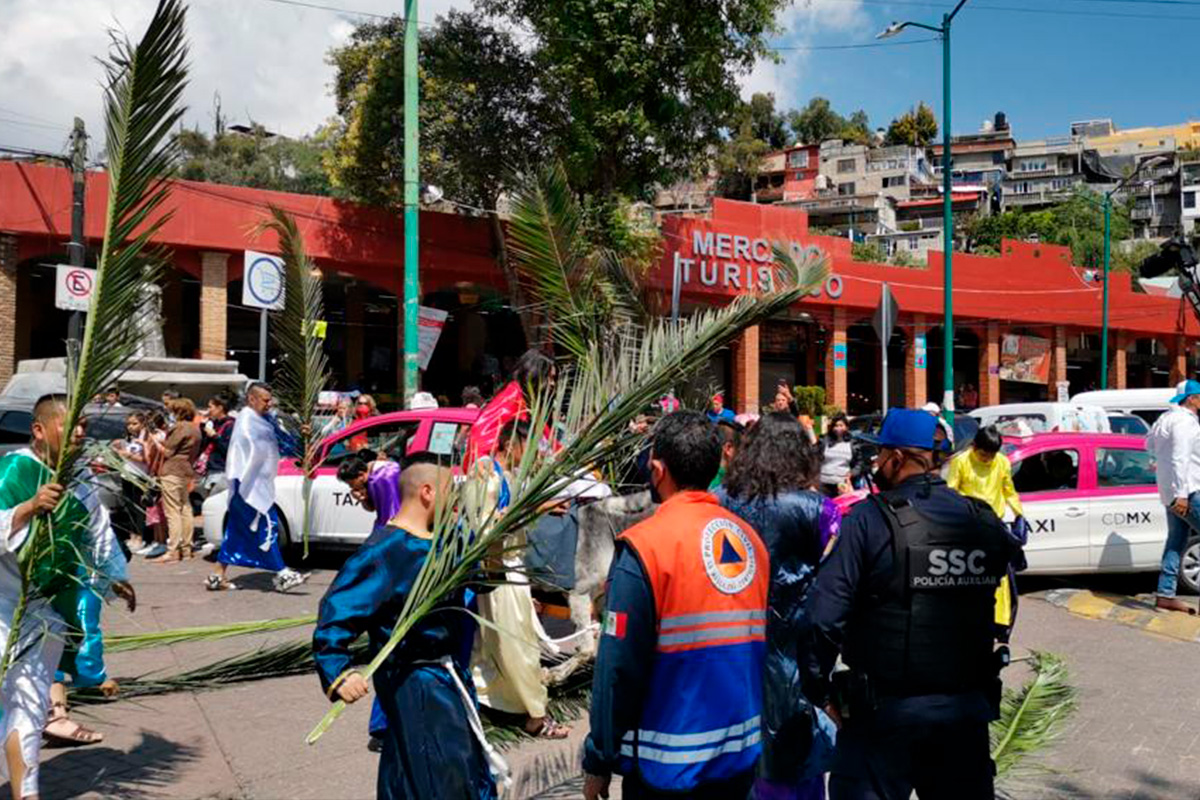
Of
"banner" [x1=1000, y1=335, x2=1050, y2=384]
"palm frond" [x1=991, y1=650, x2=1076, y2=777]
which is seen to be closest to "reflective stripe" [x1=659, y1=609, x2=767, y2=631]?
"palm frond" [x1=991, y1=650, x2=1076, y2=777]

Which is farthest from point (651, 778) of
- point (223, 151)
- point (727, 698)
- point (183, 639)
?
point (223, 151)

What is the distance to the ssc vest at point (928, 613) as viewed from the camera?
3178mm

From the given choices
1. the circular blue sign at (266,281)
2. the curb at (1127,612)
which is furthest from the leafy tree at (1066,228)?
the circular blue sign at (266,281)

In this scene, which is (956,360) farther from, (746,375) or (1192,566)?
(1192,566)

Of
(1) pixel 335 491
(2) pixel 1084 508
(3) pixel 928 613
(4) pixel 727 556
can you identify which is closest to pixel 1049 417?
(2) pixel 1084 508

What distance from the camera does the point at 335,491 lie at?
10.2 metres

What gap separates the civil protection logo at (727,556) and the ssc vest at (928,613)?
52 cm

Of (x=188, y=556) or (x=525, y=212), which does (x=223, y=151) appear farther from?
(x=525, y=212)

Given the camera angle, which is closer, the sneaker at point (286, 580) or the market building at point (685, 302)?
the sneaker at point (286, 580)

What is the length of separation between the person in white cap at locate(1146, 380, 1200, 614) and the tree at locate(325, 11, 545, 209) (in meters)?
14.1

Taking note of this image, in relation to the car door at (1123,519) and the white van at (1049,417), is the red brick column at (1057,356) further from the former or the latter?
the car door at (1123,519)

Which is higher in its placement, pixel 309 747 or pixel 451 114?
pixel 451 114

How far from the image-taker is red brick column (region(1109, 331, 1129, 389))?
127 feet

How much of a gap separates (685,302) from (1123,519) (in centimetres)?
1310
